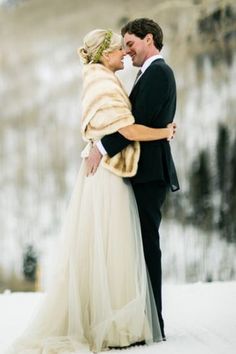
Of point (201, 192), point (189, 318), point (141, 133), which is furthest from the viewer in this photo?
point (201, 192)

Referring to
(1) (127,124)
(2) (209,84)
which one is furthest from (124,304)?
(2) (209,84)

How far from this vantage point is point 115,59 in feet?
8.65

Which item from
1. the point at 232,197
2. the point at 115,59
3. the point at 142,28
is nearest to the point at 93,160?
the point at 115,59

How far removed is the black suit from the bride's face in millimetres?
95

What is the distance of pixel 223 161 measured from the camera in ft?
29.5

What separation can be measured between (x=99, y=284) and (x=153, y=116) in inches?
23.0

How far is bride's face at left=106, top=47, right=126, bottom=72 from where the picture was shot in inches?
104

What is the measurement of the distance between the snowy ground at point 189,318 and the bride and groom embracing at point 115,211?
118 millimetres

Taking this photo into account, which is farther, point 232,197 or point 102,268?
point 232,197

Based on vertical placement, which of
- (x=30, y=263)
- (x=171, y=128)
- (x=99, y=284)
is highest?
(x=171, y=128)

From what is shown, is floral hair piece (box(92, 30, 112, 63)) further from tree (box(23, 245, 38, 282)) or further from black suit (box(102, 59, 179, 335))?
tree (box(23, 245, 38, 282))

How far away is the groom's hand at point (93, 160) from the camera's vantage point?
2613 mm

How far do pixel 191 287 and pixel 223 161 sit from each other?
4.85m

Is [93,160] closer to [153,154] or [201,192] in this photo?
[153,154]
